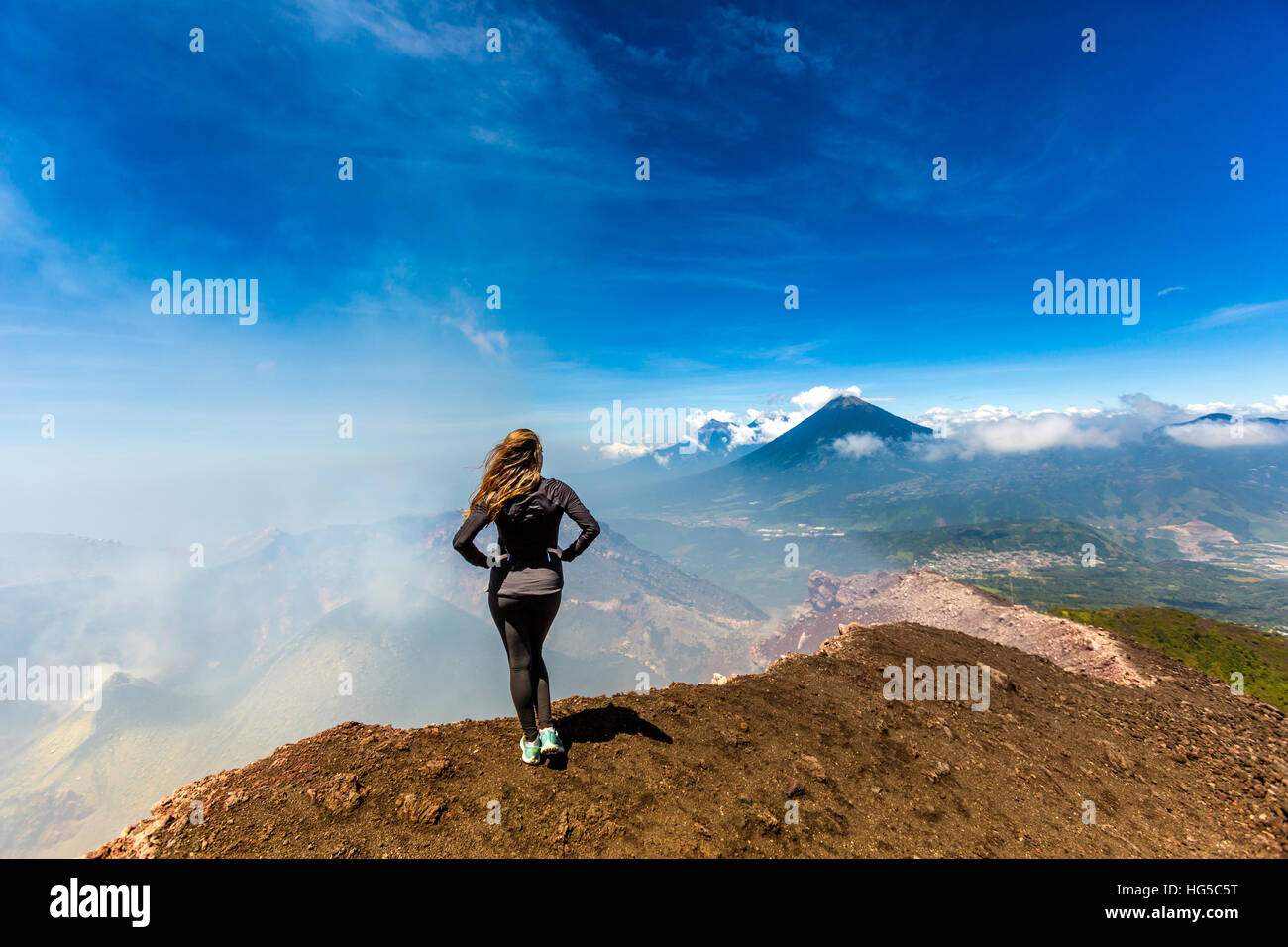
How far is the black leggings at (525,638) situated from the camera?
15.8 ft

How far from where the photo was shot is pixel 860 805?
222 inches

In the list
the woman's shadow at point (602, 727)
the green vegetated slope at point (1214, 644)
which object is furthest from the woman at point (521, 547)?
the green vegetated slope at point (1214, 644)

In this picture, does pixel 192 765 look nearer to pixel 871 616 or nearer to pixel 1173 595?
pixel 871 616

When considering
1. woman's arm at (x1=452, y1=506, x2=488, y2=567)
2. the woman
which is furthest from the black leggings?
woman's arm at (x1=452, y1=506, x2=488, y2=567)

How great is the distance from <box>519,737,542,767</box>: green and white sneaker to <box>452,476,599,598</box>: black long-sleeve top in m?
1.81

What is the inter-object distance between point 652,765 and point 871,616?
63.6 metres

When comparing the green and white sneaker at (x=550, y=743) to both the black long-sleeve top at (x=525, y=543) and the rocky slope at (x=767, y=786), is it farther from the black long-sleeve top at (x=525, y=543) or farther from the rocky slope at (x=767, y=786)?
the black long-sleeve top at (x=525, y=543)

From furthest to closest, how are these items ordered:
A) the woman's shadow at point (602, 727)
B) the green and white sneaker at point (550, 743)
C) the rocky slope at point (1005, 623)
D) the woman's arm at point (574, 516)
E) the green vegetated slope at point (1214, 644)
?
the green vegetated slope at point (1214, 644)
the rocky slope at point (1005, 623)
the woman's shadow at point (602, 727)
the green and white sneaker at point (550, 743)
the woman's arm at point (574, 516)

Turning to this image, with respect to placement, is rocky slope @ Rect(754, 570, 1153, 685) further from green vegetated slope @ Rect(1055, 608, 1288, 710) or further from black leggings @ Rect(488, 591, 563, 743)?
black leggings @ Rect(488, 591, 563, 743)

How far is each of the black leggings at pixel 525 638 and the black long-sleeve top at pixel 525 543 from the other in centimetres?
14

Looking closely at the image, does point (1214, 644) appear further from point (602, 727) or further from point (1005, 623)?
point (602, 727)

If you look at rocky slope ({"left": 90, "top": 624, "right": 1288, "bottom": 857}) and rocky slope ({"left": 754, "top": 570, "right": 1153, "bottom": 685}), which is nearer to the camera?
rocky slope ({"left": 90, "top": 624, "right": 1288, "bottom": 857})

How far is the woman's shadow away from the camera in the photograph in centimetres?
598
